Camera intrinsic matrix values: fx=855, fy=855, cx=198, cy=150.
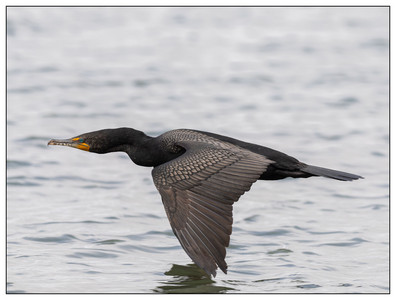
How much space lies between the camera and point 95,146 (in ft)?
31.2

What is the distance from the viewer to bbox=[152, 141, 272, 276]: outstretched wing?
7660 millimetres

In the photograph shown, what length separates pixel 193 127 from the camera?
14.9 metres

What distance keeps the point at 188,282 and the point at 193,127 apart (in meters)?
6.39

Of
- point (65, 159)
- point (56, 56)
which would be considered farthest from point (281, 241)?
point (56, 56)

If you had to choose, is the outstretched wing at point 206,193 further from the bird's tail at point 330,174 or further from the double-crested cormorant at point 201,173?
the bird's tail at point 330,174

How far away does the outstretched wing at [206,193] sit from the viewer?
766cm

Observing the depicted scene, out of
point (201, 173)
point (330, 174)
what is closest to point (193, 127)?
point (330, 174)

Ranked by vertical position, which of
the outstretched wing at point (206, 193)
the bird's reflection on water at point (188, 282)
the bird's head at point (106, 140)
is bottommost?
the bird's reflection on water at point (188, 282)

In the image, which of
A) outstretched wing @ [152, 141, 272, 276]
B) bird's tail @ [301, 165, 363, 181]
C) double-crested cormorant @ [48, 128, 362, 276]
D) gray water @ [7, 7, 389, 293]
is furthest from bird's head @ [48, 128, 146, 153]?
bird's tail @ [301, 165, 363, 181]

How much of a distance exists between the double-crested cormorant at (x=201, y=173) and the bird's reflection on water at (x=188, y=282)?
994mm

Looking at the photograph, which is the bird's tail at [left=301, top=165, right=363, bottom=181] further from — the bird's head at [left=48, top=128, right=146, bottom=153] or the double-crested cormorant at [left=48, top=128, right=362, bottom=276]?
the bird's head at [left=48, top=128, right=146, bottom=153]

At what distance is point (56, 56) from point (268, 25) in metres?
5.87

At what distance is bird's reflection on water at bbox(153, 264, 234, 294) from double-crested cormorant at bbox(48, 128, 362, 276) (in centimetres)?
99

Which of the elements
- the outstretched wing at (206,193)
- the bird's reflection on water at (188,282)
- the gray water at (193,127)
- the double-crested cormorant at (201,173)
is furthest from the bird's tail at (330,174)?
the bird's reflection on water at (188,282)
